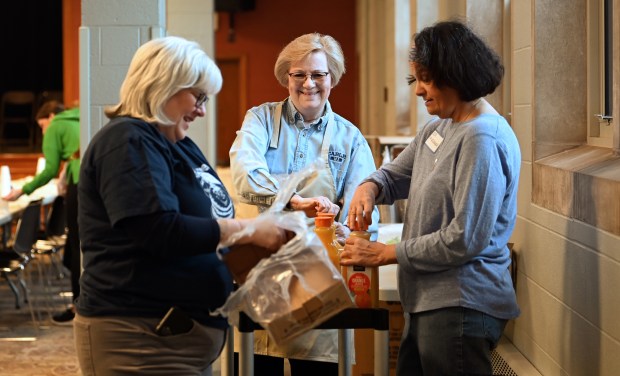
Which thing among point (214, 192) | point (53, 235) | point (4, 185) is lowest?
point (53, 235)

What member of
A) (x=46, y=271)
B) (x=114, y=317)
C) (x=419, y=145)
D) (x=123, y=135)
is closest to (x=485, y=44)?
(x=419, y=145)

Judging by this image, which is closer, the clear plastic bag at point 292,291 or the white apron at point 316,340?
the clear plastic bag at point 292,291

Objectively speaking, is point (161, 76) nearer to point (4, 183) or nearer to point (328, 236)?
point (328, 236)

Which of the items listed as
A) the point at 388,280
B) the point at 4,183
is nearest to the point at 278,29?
the point at 4,183

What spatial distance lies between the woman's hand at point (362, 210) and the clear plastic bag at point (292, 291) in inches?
17.4

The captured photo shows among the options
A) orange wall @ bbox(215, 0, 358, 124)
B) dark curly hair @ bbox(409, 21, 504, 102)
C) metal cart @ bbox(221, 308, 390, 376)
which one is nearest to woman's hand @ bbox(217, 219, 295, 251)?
metal cart @ bbox(221, 308, 390, 376)

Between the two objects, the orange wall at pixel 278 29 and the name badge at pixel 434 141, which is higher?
the orange wall at pixel 278 29

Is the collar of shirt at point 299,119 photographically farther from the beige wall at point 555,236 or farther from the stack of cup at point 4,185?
the stack of cup at point 4,185

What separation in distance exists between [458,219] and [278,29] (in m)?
14.5

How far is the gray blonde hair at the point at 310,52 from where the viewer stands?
3008 millimetres

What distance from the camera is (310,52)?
118 inches

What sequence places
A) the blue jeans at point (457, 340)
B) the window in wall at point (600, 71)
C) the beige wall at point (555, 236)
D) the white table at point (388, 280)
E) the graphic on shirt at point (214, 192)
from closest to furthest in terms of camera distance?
the graphic on shirt at point (214, 192) → the blue jeans at point (457, 340) → the beige wall at point (555, 236) → the white table at point (388, 280) → the window in wall at point (600, 71)

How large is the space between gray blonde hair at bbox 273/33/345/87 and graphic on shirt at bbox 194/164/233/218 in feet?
2.85

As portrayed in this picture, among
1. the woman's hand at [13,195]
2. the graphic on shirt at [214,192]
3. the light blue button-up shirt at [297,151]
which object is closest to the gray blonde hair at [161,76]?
the graphic on shirt at [214,192]
